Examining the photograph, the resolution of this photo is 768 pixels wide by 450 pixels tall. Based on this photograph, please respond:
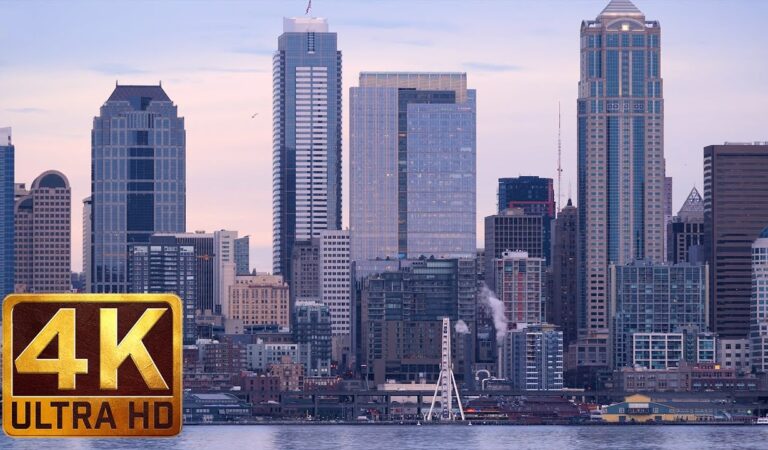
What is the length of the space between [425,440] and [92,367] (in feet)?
515

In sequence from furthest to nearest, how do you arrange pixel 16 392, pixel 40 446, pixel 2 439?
pixel 2 439, pixel 40 446, pixel 16 392

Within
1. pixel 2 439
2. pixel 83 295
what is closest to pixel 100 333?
pixel 83 295

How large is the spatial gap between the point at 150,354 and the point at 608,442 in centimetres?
15512

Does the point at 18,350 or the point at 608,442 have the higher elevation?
the point at 18,350

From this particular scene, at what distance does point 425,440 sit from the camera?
532 ft

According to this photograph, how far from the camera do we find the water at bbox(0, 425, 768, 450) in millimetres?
142125

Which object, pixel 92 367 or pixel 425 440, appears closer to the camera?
pixel 92 367

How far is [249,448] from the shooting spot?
13950 centimetres

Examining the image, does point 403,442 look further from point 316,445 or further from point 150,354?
point 150,354

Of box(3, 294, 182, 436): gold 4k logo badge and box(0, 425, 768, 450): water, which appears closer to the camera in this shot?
box(3, 294, 182, 436): gold 4k logo badge

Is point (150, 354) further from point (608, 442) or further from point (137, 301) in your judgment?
point (608, 442)

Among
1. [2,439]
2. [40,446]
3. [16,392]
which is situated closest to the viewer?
[16,392]

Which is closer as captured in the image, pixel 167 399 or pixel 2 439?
pixel 167 399

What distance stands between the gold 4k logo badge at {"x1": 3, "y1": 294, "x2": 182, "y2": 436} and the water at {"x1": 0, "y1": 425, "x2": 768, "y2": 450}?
117 meters
